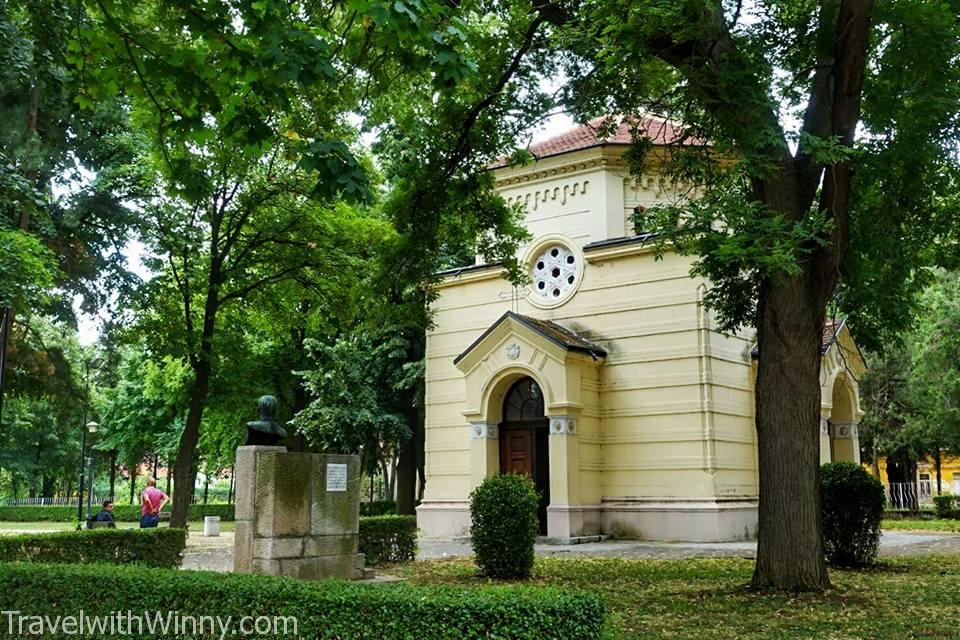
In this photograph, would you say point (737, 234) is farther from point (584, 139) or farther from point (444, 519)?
point (444, 519)

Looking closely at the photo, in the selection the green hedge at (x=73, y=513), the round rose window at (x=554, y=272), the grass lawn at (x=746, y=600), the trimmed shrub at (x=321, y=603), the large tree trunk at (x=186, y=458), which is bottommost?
the green hedge at (x=73, y=513)

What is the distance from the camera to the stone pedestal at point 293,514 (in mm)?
10391

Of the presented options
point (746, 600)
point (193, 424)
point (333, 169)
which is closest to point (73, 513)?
point (193, 424)

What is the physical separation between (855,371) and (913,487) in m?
16.0

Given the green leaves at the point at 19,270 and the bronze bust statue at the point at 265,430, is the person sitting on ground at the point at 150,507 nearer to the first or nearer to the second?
the green leaves at the point at 19,270

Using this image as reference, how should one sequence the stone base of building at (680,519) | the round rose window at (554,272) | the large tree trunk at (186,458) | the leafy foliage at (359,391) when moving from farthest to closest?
the leafy foliage at (359,391) < the round rose window at (554,272) < the stone base of building at (680,519) < the large tree trunk at (186,458)

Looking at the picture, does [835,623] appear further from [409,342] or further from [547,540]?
[409,342]

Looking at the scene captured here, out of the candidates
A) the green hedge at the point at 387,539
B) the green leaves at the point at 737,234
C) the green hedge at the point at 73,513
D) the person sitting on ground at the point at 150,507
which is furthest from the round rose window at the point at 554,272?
the green hedge at the point at 73,513

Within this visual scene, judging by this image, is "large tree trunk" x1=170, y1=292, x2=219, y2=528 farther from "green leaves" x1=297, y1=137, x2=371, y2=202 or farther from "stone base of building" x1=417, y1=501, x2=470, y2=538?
"green leaves" x1=297, y1=137, x2=371, y2=202

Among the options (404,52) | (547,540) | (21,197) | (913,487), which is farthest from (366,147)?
(913,487)

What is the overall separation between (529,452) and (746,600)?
11999 millimetres

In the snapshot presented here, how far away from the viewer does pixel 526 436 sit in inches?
880

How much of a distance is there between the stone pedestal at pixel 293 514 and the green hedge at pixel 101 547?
4360 mm

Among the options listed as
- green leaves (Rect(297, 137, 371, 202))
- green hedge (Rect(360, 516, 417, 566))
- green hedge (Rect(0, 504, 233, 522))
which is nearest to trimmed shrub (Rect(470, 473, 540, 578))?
green hedge (Rect(360, 516, 417, 566))
